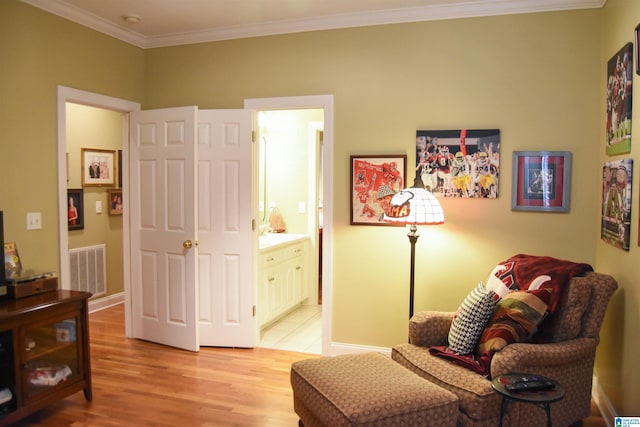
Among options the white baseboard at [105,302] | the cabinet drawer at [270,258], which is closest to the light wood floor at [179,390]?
the cabinet drawer at [270,258]

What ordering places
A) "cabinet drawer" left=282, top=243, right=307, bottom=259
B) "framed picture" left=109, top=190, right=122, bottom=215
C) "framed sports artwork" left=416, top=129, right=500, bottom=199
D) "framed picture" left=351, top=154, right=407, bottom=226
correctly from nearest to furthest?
1. "framed sports artwork" left=416, top=129, right=500, bottom=199
2. "framed picture" left=351, top=154, right=407, bottom=226
3. "cabinet drawer" left=282, top=243, right=307, bottom=259
4. "framed picture" left=109, top=190, right=122, bottom=215

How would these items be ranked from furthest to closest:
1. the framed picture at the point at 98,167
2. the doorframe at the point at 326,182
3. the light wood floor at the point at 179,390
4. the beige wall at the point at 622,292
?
the framed picture at the point at 98,167, the doorframe at the point at 326,182, the light wood floor at the point at 179,390, the beige wall at the point at 622,292

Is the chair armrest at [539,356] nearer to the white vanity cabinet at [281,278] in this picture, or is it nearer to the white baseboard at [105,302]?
the white vanity cabinet at [281,278]

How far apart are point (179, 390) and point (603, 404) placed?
2.78 m

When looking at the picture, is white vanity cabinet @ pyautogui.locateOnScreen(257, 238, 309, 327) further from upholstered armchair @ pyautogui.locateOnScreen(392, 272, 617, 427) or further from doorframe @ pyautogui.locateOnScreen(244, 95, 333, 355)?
upholstered armchair @ pyautogui.locateOnScreen(392, 272, 617, 427)

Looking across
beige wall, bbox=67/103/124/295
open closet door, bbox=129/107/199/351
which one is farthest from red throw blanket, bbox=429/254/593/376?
beige wall, bbox=67/103/124/295

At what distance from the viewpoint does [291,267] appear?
17.1ft

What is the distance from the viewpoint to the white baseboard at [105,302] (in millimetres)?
5345

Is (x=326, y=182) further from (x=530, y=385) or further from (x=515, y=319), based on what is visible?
(x=530, y=385)

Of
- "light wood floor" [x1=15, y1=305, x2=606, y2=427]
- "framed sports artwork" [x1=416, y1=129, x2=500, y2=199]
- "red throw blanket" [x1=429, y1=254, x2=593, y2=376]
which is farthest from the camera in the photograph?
"framed sports artwork" [x1=416, y1=129, x2=500, y2=199]

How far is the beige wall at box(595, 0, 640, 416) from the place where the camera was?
2543mm

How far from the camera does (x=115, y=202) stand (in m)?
5.65

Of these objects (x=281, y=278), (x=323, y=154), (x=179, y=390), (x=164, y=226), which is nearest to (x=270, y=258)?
(x=281, y=278)

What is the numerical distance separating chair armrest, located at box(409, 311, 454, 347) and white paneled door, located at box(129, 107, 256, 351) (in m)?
1.65
